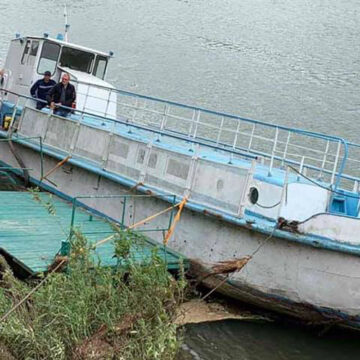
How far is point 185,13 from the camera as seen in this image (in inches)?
1706

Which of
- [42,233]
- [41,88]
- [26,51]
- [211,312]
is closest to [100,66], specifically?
[26,51]

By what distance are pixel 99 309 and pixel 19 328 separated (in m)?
0.93

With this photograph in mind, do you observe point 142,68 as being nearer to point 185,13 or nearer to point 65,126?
point 185,13

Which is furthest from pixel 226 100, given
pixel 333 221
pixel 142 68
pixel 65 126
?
pixel 333 221

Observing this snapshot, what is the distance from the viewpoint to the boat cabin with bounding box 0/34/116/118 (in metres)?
14.2

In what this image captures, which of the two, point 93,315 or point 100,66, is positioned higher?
point 100,66

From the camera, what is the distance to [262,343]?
9047 millimetres

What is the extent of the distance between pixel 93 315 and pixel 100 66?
9430 millimetres

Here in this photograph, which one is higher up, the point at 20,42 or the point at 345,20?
the point at 345,20

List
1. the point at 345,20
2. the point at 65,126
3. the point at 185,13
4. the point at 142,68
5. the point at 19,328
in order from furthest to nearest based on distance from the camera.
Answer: the point at 185,13
the point at 345,20
the point at 142,68
the point at 65,126
the point at 19,328

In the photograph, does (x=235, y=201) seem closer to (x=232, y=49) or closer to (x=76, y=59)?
(x=76, y=59)

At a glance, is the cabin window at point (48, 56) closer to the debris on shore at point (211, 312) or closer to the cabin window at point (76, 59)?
the cabin window at point (76, 59)

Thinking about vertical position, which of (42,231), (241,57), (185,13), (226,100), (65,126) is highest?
(185,13)

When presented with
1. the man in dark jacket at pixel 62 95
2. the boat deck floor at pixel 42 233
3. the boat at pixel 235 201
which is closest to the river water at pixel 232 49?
the man in dark jacket at pixel 62 95
